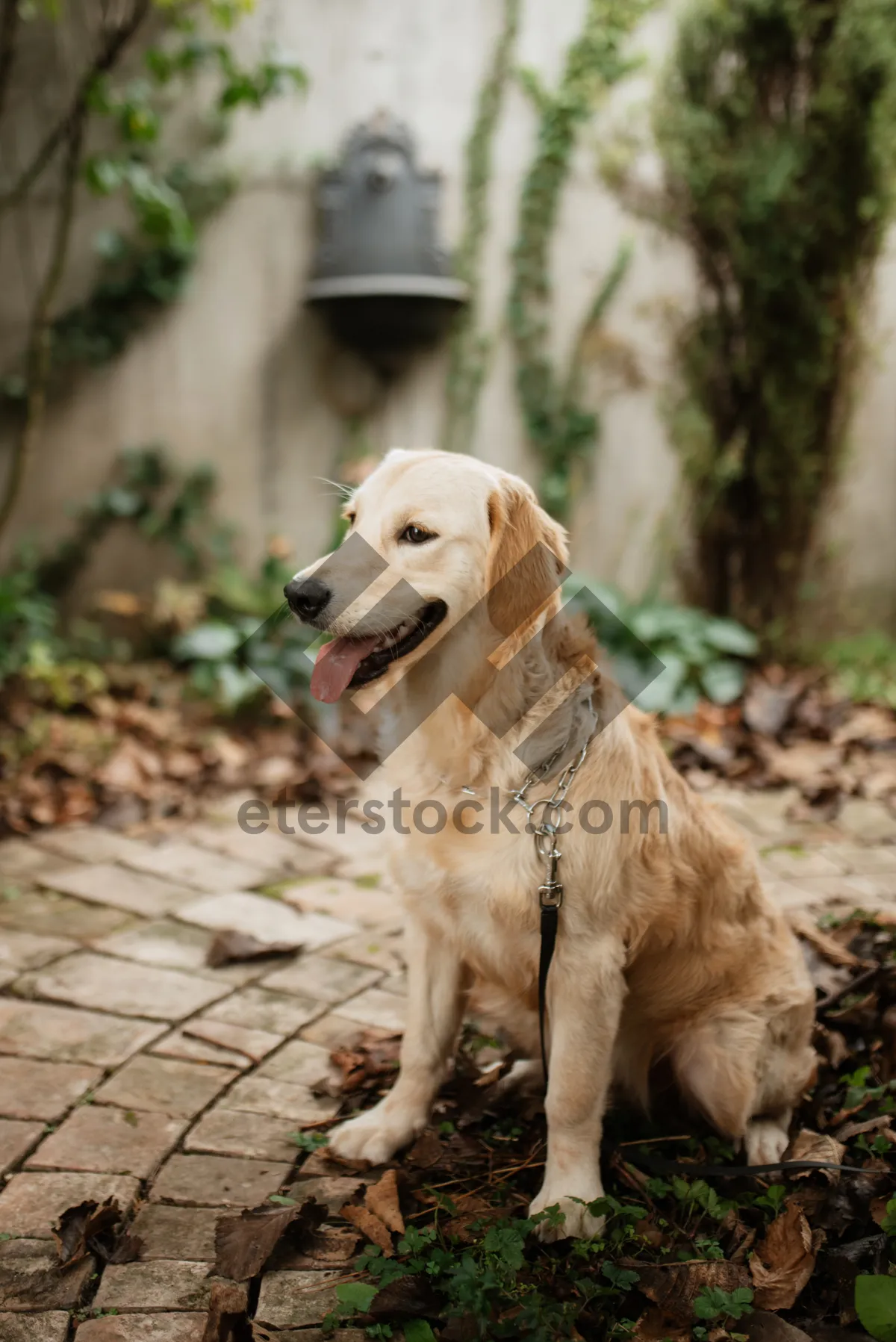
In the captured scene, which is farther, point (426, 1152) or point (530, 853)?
point (426, 1152)

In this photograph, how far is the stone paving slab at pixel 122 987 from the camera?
278 centimetres

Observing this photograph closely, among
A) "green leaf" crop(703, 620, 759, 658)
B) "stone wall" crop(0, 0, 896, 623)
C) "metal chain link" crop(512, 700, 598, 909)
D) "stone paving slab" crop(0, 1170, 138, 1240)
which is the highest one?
"stone wall" crop(0, 0, 896, 623)

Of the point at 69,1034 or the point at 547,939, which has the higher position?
the point at 547,939

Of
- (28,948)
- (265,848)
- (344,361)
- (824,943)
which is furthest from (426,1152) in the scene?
(344,361)

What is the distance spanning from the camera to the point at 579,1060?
6.55 ft

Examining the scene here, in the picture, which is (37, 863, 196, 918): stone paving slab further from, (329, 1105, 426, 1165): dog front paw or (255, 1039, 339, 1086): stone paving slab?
(329, 1105, 426, 1165): dog front paw

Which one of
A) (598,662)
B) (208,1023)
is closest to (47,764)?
(208,1023)

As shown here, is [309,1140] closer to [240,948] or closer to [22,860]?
[240,948]

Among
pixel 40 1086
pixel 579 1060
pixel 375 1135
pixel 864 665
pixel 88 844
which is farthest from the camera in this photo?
pixel 864 665

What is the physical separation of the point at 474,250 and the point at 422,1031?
532 centimetres

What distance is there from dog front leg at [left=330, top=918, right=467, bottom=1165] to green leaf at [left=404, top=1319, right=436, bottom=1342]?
0.57 m

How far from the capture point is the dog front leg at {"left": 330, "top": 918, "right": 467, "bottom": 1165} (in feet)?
7.41

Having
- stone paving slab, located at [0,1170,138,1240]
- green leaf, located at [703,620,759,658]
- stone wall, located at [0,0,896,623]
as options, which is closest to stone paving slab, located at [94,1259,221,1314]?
stone paving slab, located at [0,1170,138,1240]

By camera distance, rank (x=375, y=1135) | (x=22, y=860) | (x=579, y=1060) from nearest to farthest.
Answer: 1. (x=579, y=1060)
2. (x=375, y=1135)
3. (x=22, y=860)
